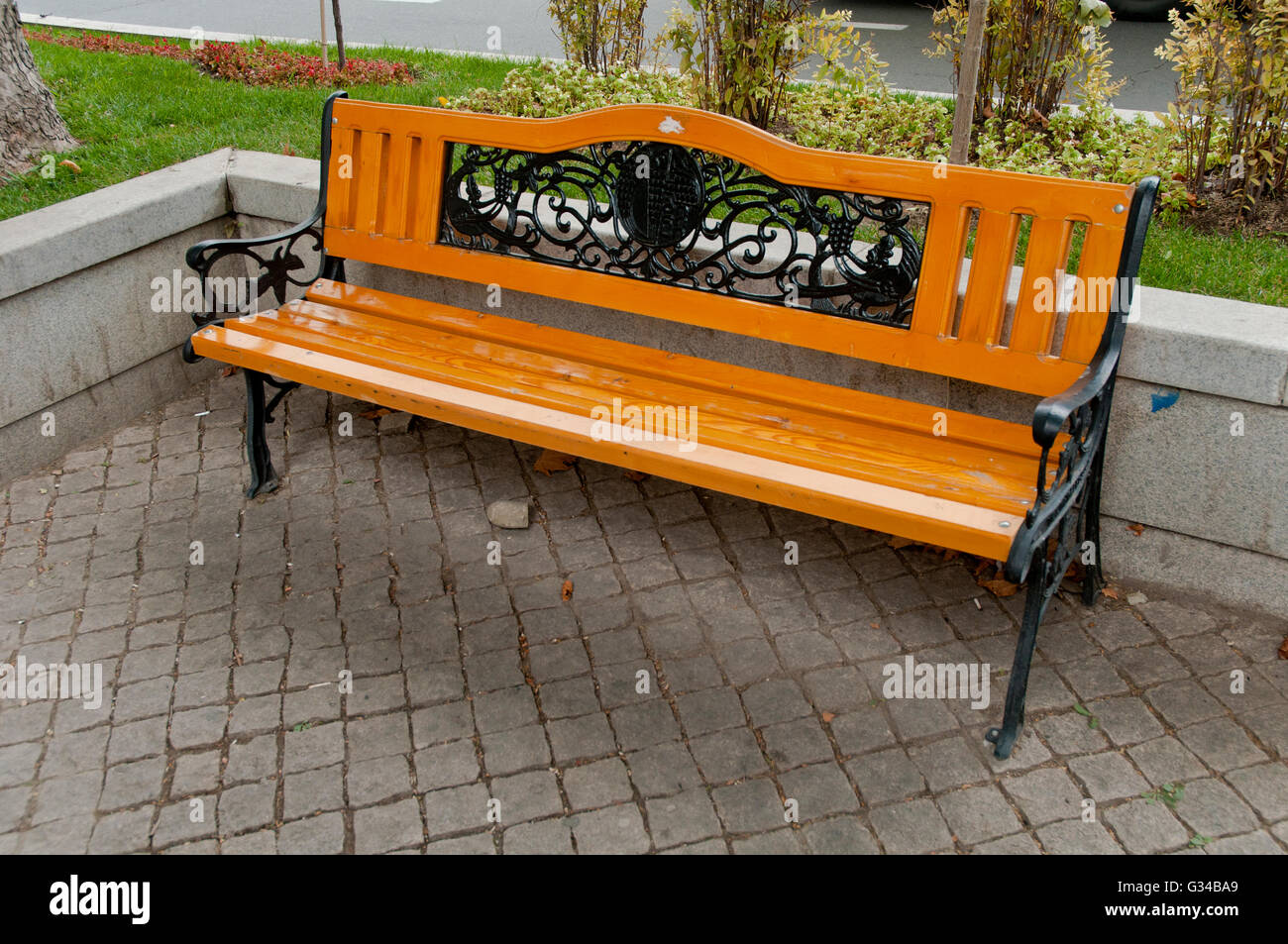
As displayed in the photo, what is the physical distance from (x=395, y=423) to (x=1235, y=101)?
3.72 meters

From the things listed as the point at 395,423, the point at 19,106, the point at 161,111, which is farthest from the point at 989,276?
the point at 161,111

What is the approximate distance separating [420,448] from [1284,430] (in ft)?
9.94

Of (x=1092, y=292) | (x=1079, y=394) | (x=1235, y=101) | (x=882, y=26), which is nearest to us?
(x=1079, y=394)

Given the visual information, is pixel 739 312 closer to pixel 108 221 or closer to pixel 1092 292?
pixel 1092 292

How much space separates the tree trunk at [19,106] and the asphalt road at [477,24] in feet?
16.7

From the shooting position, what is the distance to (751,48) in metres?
5.61

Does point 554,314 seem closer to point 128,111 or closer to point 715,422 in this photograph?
point 715,422

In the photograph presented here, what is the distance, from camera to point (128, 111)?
623cm

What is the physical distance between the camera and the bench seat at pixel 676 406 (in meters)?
3.12

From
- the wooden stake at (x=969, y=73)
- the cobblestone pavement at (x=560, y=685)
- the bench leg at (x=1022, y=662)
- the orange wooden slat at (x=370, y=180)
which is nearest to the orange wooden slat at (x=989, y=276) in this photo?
the bench leg at (x=1022, y=662)

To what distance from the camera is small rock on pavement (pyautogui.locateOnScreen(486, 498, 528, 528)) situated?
4148mm

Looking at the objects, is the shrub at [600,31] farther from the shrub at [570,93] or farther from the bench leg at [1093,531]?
the bench leg at [1093,531]
